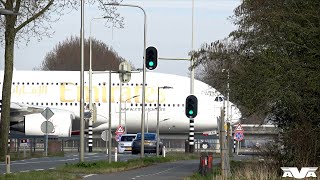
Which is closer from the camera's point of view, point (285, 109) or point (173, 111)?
point (285, 109)

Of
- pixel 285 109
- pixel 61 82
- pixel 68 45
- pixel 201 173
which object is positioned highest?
pixel 68 45

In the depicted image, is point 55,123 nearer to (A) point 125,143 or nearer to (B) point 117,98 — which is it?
(A) point 125,143

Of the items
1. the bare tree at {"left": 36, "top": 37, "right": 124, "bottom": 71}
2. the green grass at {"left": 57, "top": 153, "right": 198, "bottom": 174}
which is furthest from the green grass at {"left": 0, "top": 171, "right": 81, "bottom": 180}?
the bare tree at {"left": 36, "top": 37, "right": 124, "bottom": 71}

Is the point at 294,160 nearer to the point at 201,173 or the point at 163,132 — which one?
the point at 201,173

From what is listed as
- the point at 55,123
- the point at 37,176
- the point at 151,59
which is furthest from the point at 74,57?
the point at 37,176

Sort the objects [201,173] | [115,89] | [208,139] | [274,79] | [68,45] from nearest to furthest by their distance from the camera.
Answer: [274,79], [201,173], [115,89], [208,139], [68,45]

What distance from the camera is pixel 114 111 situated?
7562 centimetres

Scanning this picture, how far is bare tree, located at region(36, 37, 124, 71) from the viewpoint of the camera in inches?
4719

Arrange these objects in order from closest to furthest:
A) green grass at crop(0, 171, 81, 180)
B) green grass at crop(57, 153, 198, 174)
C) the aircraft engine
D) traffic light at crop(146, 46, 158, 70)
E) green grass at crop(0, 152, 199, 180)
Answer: green grass at crop(0, 171, 81, 180) → green grass at crop(0, 152, 199, 180) → green grass at crop(57, 153, 198, 174) → traffic light at crop(146, 46, 158, 70) → the aircraft engine

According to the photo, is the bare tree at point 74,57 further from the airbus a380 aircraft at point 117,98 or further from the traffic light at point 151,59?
the traffic light at point 151,59

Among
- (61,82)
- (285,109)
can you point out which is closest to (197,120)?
(61,82)

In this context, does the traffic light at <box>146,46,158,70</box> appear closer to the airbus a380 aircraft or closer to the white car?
the white car

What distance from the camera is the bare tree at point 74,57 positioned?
11988 cm

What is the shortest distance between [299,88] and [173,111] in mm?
46626
